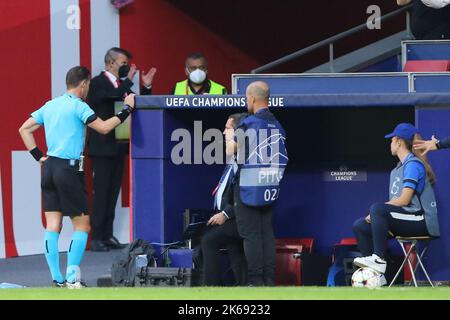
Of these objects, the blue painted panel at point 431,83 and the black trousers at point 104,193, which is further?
the black trousers at point 104,193

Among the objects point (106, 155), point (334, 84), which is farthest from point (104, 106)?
point (334, 84)

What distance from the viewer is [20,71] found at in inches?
614

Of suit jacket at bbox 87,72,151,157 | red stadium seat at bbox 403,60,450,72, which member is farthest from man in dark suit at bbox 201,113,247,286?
suit jacket at bbox 87,72,151,157

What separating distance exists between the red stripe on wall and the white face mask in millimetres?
2238

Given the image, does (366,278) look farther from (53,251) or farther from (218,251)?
(53,251)

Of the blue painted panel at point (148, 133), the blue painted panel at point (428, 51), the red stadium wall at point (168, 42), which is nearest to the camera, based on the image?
the blue painted panel at point (148, 133)

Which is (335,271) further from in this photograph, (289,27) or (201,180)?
(289,27)

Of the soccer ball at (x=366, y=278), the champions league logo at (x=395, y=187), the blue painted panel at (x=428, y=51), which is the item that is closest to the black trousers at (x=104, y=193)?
the blue painted panel at (x=428, y=51)

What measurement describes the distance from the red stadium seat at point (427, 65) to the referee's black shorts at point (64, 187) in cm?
434

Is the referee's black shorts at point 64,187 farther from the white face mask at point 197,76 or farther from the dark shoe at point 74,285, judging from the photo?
the white face mask at point 197,76

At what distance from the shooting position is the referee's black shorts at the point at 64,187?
38.9ft

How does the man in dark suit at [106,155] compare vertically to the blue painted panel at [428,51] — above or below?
below

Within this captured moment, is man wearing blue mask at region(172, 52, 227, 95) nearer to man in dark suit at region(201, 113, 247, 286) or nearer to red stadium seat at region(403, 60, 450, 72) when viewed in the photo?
red stadium seat at region(403, 60, 450, 72)

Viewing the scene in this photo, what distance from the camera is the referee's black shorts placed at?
11.8 m
